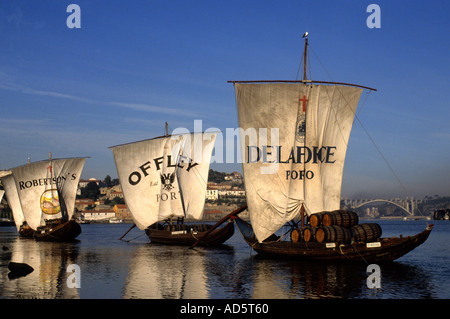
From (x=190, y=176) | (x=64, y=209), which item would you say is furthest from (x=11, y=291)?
(x=64, y=209)

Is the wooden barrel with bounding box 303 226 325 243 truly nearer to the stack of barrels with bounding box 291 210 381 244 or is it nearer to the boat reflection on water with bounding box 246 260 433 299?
the stack of barrels with bounding box 291 210 381 244

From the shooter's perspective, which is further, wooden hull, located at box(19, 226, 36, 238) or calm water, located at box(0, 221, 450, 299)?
wooden hull, located at box(19, 226, 36, 238)

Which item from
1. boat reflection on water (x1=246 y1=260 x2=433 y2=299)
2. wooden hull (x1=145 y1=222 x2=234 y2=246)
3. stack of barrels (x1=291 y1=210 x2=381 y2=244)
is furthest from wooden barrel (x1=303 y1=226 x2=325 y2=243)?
wooden hull (x1=145 y1=222 x2=234 y2=246)

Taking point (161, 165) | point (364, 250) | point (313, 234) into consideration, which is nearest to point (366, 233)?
point (364, 250)

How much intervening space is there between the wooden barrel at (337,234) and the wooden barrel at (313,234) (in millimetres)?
431

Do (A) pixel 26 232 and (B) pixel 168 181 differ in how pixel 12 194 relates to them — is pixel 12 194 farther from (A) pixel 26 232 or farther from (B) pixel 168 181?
(B) pixel 168 181

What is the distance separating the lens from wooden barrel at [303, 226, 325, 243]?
34.8m

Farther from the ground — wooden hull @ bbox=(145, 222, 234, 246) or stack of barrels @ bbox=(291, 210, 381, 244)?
A: stack of barrels @ bbox=(291, 210, 381, 244)

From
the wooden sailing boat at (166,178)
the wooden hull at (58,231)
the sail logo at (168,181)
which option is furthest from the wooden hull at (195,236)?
the wooden hull at (58,231)

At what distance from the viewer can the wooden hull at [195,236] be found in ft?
182

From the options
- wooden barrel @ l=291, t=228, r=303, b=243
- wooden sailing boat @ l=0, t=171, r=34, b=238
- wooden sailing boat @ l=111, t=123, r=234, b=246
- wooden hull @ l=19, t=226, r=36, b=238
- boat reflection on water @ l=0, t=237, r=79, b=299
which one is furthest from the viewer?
wooden sailing boat @ l=0, t=171, r=34, b=238

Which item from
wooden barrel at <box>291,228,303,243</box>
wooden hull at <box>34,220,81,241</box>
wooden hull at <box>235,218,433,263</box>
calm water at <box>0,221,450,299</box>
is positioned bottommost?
wooden hull at <box>34,220,81,241</box>
